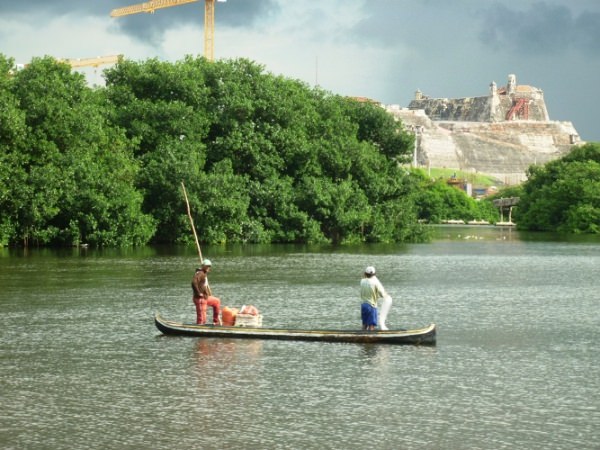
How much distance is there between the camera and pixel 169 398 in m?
20.1

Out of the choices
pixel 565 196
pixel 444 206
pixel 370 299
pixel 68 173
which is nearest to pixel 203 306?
pixel 370 299

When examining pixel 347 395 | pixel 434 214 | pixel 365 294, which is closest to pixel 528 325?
pixel 365 294

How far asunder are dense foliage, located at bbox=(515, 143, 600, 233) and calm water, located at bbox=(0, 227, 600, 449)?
8487cm

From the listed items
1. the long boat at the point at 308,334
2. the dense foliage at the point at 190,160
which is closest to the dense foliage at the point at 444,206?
the dense foliage at the point at 190,160

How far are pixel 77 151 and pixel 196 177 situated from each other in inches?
348

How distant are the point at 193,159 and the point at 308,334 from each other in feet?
163

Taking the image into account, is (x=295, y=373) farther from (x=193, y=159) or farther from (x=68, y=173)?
(x=193, y=159)

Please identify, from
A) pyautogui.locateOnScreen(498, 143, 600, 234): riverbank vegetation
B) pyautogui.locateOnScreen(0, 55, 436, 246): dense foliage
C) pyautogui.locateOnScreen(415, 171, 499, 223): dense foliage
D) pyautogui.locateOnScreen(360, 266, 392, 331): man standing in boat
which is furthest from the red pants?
pyautogui.locateOnScreen(415, 171, 499, 223): dense foliage

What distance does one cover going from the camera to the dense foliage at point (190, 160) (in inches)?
2687

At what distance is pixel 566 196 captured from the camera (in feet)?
423

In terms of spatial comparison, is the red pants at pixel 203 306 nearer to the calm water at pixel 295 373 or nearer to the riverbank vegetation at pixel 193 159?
the calm water at pixel 295 373

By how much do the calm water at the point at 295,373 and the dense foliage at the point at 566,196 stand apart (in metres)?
84.9

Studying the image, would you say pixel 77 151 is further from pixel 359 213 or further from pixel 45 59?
pixel 359 213

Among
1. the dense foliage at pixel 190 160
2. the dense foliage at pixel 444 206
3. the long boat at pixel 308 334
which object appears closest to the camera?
the long boat at pixel 308 334
